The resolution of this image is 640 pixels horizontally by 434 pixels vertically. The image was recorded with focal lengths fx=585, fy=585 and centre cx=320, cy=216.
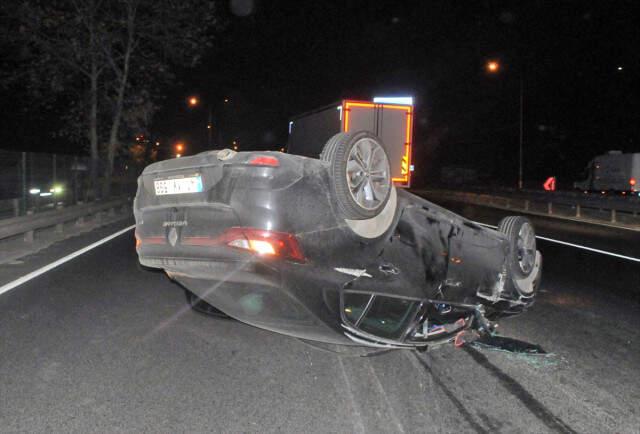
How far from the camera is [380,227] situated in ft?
13.3

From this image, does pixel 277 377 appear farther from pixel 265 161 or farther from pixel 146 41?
pixel 146 41

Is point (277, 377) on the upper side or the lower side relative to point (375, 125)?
lower

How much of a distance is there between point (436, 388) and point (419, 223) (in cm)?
121

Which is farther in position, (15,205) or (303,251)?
(15,205)

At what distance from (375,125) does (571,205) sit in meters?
14.4

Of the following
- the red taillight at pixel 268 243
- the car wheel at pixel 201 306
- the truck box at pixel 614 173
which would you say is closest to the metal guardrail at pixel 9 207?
the car wheel at pixel 201 306

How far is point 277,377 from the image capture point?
4.50m

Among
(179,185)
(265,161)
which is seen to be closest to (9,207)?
(179,185)

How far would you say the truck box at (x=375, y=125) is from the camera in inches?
532

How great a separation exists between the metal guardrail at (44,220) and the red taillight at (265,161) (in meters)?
8.75

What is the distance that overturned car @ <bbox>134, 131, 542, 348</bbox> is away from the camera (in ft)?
12.1

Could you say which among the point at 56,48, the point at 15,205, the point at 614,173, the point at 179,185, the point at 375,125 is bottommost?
the point at 15,205

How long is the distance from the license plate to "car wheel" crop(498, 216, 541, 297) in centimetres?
287

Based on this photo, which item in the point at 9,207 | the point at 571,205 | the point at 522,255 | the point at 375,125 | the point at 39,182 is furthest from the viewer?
the point at 571,205
